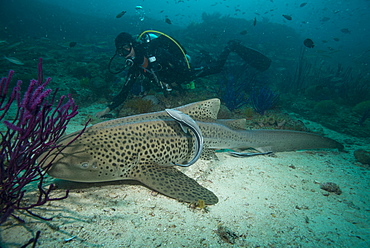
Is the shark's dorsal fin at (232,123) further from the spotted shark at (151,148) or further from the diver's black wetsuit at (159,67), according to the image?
the diver's black wetsuit at (159,67)

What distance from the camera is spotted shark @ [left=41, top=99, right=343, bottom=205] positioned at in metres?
2.44

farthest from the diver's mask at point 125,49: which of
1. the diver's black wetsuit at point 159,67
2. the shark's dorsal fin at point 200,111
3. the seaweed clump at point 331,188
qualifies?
the seaweed clump at point 331,188

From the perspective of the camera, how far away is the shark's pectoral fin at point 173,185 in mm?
2444

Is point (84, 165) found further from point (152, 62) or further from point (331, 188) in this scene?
point (152, 62)

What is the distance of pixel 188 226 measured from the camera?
6.79 feet

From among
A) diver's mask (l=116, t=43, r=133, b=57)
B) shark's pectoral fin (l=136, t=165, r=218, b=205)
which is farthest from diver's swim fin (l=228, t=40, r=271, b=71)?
shark's pectoral fin (l=136, t=165, r=218, b=205)

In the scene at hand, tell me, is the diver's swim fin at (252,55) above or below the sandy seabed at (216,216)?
above

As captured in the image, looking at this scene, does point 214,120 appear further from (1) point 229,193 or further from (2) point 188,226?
(2) point 188,226

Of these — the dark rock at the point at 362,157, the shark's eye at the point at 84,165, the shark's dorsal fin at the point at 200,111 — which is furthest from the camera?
the dark rock at the point at 362,157

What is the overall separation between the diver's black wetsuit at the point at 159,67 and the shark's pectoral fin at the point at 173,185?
17.5 ft

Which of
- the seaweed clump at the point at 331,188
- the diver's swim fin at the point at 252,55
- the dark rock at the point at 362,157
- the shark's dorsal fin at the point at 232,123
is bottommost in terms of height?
the dark rock at the point at 362,157

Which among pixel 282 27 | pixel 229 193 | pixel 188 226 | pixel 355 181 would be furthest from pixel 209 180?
pixel 282 27

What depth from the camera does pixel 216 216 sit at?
2.29m

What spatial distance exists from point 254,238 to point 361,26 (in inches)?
4326
